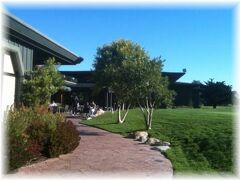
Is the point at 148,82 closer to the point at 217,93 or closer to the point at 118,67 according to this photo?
the point at 118,67

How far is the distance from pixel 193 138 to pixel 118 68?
706 cm

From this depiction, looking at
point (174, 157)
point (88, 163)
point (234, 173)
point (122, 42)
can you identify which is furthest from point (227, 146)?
point (122, 42)

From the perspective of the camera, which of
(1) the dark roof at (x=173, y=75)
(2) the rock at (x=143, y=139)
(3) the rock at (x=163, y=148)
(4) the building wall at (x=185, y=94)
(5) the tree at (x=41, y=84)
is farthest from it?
(4) the building wall at (x=185, y=94)

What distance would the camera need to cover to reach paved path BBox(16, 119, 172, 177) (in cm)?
1116

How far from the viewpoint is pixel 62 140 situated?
13.3 metres

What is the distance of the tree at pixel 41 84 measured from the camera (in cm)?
1869

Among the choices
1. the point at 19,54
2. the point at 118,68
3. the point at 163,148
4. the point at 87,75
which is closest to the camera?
the point at 19,54

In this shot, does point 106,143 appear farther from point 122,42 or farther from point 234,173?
point 122,42

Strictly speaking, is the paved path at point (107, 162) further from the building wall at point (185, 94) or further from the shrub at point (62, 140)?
the building wall at point (185, 94)

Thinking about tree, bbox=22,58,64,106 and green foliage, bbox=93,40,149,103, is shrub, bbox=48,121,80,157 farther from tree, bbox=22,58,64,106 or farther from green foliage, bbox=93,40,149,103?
green foliage, bbox=93,40,149,103

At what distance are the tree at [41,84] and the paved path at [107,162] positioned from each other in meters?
3.26

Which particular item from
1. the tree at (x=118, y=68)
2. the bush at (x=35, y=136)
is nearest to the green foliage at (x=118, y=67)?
the tree at (x=118, y=68)

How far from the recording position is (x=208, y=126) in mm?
22109

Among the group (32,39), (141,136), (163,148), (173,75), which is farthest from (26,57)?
(173,75)
